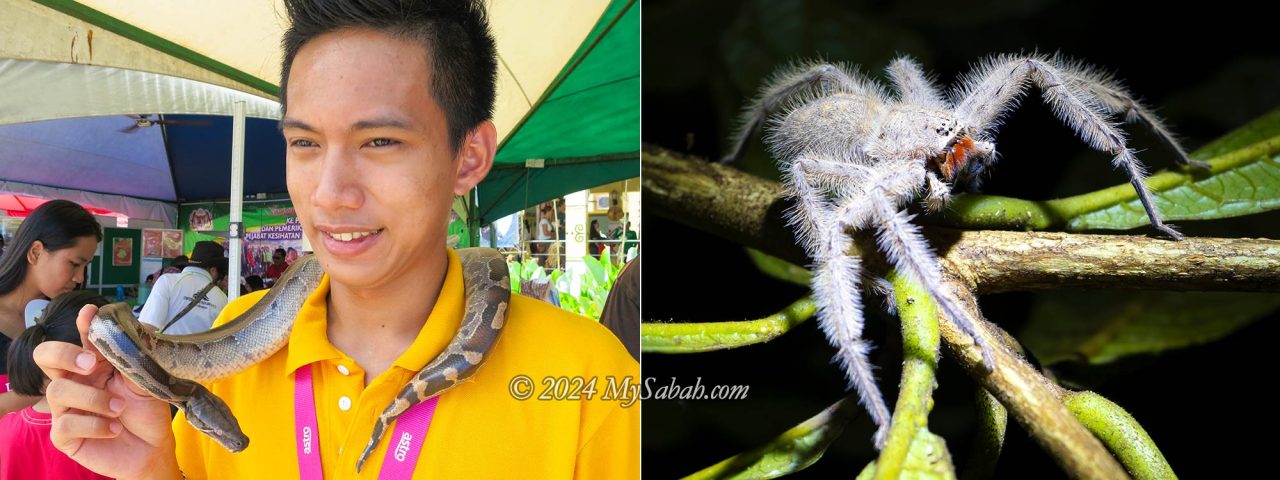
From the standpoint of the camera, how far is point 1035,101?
0.86m

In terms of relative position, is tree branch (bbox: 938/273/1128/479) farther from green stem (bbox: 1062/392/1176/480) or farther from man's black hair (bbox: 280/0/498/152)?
man's black hair (bbox: 280/0/498/152)

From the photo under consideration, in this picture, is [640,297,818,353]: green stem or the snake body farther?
the snake body

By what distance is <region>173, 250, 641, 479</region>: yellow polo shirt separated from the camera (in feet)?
2.89

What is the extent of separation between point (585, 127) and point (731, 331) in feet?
1.63

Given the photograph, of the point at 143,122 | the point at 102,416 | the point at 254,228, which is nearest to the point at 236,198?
the point at 254,228

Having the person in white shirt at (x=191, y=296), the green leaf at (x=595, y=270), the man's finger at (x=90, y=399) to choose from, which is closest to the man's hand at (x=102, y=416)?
the man's finger at (x=90, y=399)

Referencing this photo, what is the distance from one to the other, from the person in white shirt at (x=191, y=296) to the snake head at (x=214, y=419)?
0.48 ft

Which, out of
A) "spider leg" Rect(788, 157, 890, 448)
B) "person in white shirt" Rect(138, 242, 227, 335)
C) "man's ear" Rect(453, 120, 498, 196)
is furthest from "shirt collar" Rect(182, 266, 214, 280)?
"spider leg" Rect(788, 157, 890, 448)

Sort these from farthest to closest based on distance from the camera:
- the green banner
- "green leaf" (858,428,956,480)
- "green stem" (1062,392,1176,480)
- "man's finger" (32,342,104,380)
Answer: the green banner, "man's finger" (32,342,104,380), "green stem" (1062,392,1176,480), "green leaf" (858,428,956,480)

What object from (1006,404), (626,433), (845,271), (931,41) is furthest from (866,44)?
(626,433)

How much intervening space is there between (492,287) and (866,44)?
0.56 metres

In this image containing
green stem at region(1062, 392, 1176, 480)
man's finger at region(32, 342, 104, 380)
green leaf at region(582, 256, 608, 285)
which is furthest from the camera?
green leaf at region(582, 256, 608, 285)

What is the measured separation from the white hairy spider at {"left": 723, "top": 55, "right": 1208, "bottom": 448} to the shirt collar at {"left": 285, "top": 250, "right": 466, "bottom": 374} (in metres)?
0.39

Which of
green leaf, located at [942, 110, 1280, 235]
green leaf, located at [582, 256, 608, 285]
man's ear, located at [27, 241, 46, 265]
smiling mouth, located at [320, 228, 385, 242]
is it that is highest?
green leaf, located at [942, 110, 1280, 235]
